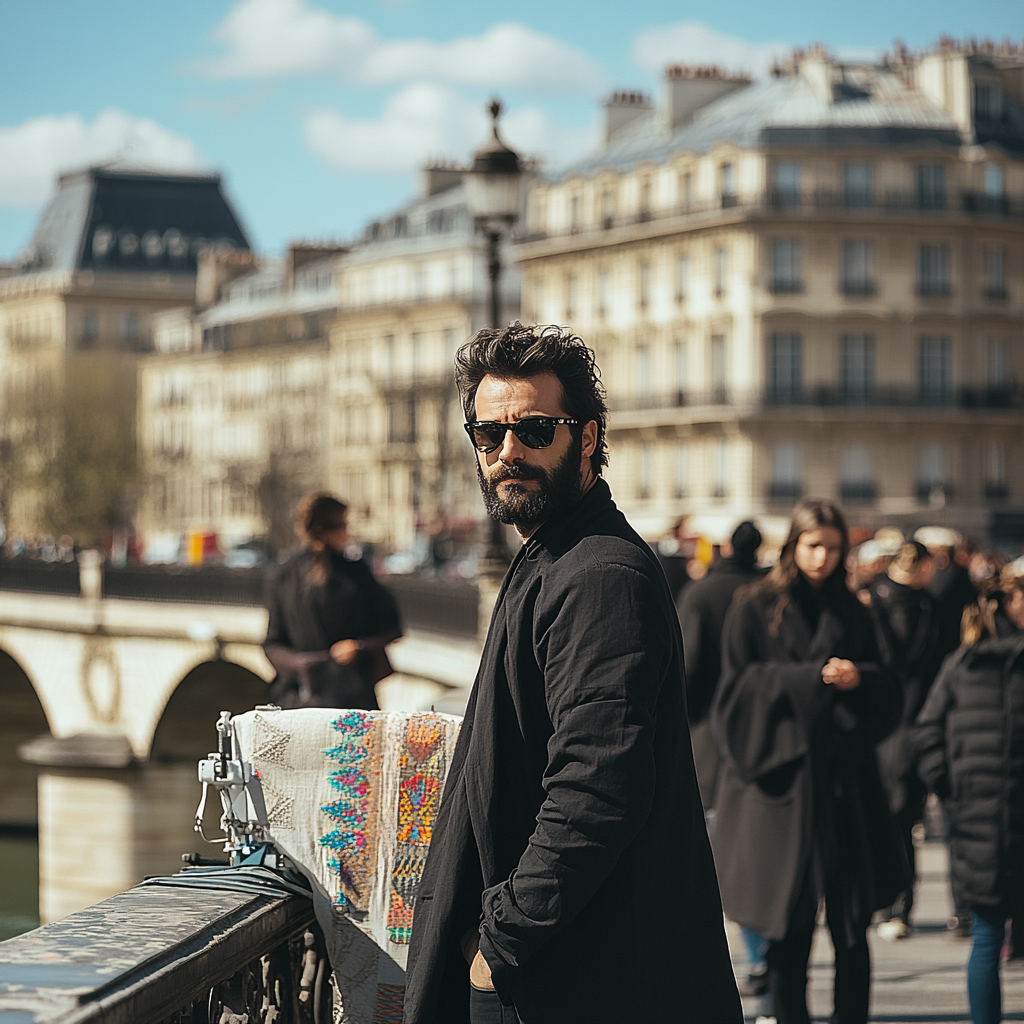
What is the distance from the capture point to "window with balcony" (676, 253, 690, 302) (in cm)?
5312

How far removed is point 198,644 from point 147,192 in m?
80.3

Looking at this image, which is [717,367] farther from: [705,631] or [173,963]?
[173,963]

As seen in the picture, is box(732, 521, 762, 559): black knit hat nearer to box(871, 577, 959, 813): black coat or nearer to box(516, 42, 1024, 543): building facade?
box(871, 577, 959, 813): black coat

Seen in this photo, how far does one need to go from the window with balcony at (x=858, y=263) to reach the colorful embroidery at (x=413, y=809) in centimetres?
4860

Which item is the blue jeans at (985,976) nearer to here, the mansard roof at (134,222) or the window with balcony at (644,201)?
the window with balcony at (644,201)

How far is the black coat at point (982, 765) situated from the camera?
20.1ft

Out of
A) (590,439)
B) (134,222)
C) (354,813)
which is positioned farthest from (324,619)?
(134,222)

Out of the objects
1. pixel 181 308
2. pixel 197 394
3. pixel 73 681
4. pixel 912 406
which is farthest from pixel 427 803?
pixel 181 308

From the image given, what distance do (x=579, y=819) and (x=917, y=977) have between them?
198 inches

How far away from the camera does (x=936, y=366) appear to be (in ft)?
170

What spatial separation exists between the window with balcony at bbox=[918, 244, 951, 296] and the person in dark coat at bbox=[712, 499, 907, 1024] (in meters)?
47.1

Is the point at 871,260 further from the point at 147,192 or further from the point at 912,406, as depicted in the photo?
the point at 147,192

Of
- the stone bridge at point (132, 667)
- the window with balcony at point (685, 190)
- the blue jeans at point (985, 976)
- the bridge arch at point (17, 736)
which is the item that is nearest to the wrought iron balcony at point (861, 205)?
the window with balcony at point (685, 190)

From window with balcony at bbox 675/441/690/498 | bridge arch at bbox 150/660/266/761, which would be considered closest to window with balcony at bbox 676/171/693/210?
window with balcony at bbox 675/441/690/498
